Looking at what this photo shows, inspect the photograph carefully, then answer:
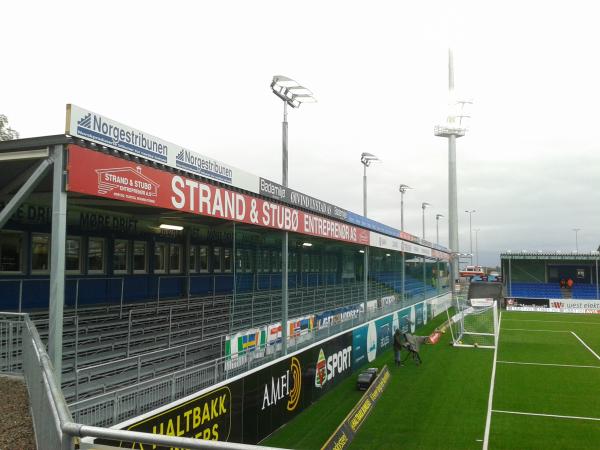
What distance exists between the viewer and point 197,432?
8312mm

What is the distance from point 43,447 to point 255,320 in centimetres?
1267

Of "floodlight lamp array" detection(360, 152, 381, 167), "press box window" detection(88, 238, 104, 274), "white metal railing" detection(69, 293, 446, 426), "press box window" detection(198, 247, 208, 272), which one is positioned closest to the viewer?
"white metal railing" detection(69, 293, 446, 426)

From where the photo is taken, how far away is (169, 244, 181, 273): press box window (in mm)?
16972

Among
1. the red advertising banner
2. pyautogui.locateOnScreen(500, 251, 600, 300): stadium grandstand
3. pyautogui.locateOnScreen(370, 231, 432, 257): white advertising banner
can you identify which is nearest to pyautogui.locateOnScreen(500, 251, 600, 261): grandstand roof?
pyautogui.locateOnScreen(500, 251, 600, 300): stadium grandstand

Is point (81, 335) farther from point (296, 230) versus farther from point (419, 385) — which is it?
point (419, 385)

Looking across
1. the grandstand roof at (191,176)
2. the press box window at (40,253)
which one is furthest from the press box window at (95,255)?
the grandstand roof at (191,176)

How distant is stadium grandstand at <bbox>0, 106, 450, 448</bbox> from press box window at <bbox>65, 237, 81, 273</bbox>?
0.04 m

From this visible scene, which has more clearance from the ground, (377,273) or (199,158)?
(199,158)

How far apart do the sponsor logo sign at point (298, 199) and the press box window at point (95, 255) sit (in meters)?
4.87

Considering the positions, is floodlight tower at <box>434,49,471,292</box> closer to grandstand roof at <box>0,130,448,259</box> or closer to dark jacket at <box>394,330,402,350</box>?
grandstand roof at <box>0,130,448,259</box>

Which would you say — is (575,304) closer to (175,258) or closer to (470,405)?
(470,405)

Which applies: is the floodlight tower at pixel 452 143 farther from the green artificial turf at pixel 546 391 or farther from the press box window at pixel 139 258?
the press box window at pixel 139 258

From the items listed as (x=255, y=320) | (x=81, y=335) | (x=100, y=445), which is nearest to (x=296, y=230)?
(x=255, y=320)

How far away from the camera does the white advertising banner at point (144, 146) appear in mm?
6777
